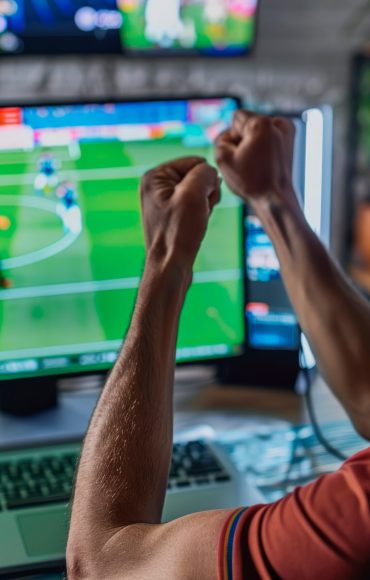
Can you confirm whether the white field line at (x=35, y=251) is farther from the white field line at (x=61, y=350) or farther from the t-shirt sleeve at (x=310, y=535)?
the t-shirt sleeve at (x=310, y=535)

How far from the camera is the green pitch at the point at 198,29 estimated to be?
1332mm

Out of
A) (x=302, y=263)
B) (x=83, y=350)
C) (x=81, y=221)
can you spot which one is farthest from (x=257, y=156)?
(x=83, y=350)

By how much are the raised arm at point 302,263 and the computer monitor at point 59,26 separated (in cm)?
42

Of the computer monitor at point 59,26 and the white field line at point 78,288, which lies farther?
the computer monitor at point 59,26

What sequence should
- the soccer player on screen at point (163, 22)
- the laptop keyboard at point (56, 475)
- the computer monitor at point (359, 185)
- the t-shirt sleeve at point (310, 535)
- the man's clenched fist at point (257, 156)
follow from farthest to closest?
the computer monitor at point (359, 185) → the soccer player on screen at point (163, 22) → the man's clenched fist at point (257, 156) → the laptop keyboard at point (56, 475) → the t-shirt sleeve at point (310, 535)

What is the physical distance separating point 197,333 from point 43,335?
0.22 metres

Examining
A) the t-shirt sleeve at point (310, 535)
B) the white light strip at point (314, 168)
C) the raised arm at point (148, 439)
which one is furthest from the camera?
the white light strip at point (314, 168)

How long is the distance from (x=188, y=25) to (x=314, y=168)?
363 millimetres

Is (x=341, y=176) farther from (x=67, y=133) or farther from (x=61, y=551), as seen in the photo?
(x=61, y=551)

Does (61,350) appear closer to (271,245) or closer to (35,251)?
(35,251)

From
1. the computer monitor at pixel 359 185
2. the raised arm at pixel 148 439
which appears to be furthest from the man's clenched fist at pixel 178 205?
the computer monitor at pixel 359 185

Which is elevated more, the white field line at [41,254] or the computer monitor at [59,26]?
the computer monitor at [59,26]

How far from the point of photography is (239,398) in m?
1.21

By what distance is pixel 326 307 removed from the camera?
0.97 m
